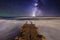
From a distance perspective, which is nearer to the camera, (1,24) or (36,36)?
(36,36)

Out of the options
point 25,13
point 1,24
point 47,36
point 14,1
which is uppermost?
point 14,1

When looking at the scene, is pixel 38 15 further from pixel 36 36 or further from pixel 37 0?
pixel 36 36

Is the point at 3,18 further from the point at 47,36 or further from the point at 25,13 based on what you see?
the point at 47,36

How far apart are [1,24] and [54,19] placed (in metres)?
0.56

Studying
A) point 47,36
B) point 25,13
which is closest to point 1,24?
point 25,13

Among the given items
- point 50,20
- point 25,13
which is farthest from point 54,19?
point 25,13

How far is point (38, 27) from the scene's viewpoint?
1273 millimetres

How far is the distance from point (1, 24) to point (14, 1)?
281 mm

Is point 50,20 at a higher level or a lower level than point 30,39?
higher

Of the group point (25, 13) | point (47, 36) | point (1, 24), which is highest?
point (25, 13)

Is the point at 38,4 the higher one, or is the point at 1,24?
the point at 38,4

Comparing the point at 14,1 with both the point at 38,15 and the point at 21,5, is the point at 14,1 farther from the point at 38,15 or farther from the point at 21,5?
the point at 38,15

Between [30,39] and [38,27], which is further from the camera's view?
[38,27]

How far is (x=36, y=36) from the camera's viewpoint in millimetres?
1105
